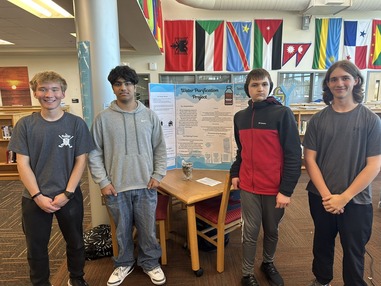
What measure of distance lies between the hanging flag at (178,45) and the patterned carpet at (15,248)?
398 centimetres

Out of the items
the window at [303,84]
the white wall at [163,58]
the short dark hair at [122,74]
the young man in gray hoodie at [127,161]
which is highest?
the white wall at [163,58]

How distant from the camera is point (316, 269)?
1.64 meters

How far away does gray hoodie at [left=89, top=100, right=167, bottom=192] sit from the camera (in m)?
1.65

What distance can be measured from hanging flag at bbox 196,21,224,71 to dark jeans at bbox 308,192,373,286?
16.8 feet

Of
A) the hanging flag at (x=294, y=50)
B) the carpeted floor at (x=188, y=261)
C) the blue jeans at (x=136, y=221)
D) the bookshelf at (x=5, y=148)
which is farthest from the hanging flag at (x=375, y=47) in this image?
the bookshelf at (x=5, y=148)

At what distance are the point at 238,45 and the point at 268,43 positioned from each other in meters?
0.72

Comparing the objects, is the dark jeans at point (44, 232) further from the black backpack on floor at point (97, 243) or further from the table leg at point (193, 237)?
the table leg at point (193, 237)

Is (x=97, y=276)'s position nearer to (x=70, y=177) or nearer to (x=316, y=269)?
(x=70, y=177)

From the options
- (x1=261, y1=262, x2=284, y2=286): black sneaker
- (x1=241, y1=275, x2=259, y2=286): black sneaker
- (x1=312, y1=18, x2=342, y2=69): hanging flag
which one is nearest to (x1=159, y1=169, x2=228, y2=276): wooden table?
(x1=241, y1=275, x2=259, y2=286): black sneaker

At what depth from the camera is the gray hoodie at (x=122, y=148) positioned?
1647mm

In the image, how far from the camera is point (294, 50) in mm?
6211

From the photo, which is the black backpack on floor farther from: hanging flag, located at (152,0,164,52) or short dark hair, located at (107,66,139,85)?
hanging flag, located at (152,0,164,52)

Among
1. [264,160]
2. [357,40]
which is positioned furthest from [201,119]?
[357,40]

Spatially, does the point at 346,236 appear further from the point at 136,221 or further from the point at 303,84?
the point at 303,84
